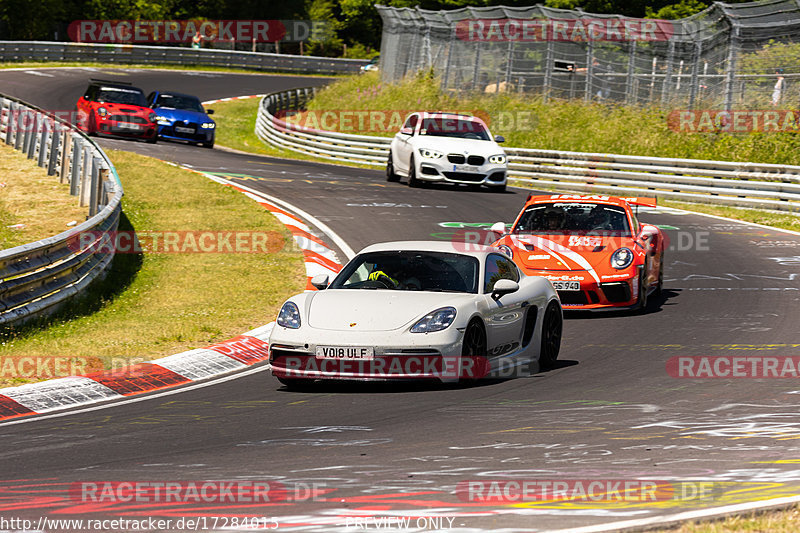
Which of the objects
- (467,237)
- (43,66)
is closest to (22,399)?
(467,237)

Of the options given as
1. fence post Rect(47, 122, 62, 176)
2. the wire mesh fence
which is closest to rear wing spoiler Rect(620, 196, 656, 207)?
fence post Rect(47, 122, 62, 176)

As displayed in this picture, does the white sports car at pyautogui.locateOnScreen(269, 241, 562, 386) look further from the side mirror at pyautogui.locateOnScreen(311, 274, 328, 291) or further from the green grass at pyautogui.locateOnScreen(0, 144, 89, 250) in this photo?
the green grass at pyautogui.locateOnScreen(0, 144, 89, 250)

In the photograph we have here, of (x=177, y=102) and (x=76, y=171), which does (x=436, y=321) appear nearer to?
(x=76, y=171)

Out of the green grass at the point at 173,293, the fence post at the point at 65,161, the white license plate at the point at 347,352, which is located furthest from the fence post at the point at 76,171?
the white license plate at the point at 347,352

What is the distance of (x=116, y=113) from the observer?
33656mm

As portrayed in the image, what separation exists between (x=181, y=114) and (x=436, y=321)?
→ 28.0m

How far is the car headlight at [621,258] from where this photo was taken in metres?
13.9

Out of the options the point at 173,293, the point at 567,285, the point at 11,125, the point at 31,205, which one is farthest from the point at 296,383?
the point at 11,125

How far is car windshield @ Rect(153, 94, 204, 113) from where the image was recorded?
36.2 m

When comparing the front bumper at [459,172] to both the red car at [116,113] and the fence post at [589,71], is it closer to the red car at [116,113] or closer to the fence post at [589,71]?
the fence post at [589,71]

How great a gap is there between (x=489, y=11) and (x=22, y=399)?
29.6 metres

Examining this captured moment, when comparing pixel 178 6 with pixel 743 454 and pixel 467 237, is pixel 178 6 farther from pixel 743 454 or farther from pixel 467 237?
pixel 743 454

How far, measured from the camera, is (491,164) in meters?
25.9

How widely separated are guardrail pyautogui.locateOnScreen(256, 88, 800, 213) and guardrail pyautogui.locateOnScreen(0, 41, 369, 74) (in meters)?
30.2
